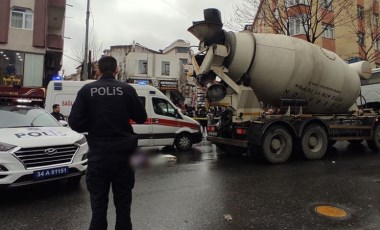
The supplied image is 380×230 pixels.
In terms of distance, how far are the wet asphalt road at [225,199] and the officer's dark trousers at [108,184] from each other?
1.90 feet

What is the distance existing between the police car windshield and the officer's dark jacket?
3.74 meters

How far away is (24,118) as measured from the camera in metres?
6.83

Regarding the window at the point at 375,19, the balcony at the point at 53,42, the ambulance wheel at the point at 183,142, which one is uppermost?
the window at the point at 375,19

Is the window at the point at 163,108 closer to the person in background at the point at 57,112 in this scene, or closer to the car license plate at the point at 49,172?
the person in background at the point at 57,112

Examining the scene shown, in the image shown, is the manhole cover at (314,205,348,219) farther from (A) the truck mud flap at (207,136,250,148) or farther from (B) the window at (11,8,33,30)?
(B) the window at (11,8,33,30)

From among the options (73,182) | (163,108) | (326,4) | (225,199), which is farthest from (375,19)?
(73,182)

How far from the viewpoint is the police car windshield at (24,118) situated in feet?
21.4

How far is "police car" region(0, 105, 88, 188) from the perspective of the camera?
529cm

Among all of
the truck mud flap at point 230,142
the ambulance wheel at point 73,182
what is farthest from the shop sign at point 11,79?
the ambulance wheel at point 73,182

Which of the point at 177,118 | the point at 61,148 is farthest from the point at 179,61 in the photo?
the point at 61,148

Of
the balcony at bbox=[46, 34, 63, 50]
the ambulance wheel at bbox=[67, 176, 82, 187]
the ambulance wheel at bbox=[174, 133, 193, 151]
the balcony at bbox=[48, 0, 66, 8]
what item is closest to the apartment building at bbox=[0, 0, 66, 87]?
the balcony at bbox=[48, 0, 66, 8]

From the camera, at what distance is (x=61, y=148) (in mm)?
5871

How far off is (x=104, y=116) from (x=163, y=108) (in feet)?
27.4

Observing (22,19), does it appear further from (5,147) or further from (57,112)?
(5,147)
